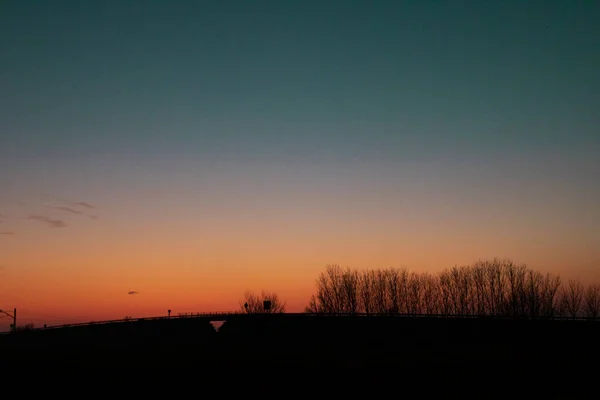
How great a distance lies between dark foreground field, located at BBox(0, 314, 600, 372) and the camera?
3831cm

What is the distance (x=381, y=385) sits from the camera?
3056 centimetres

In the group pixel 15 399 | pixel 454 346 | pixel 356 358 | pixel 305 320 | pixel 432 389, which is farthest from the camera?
pixel 305 320

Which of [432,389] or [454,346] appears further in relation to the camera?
[454,346]

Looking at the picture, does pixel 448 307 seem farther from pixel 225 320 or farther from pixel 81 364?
pixel 81 364

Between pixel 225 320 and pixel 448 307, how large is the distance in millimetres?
46918

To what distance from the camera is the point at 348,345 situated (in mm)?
58656

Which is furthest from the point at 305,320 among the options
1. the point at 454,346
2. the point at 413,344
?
the point at 454,346

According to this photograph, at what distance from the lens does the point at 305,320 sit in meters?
79.5

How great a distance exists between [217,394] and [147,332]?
218 feet

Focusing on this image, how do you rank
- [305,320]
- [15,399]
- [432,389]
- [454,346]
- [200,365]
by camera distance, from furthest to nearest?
[305,320]
[454,346]
[200,365]
[15,399]
[432,389]

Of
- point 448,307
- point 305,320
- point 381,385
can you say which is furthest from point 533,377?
point 448,307

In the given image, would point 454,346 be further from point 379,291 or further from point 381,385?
point 379,291

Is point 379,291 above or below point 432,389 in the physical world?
above

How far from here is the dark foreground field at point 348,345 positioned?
126 ft
